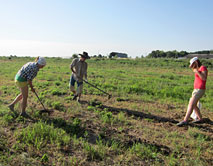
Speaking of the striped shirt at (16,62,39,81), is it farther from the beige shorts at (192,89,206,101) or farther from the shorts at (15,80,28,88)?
the beige shorts at (192,89,206,101)

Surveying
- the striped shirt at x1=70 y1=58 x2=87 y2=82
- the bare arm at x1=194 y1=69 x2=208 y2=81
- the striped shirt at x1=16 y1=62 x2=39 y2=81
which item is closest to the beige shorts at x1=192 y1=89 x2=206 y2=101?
the bare arm at x1=194 y1=69 x2=208 y2=81

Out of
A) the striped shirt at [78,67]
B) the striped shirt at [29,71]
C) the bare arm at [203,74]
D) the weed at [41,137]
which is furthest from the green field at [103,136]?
the bare arm at [203,74]

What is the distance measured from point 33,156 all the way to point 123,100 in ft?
16.0

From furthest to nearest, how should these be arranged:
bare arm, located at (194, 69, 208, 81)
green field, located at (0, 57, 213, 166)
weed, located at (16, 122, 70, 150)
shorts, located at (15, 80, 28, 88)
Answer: shorts, located at (15, 80, 28, 88) < bare arm, located at (194, 69, 208, 81) < weed, located at (16, 122, 70, 150) < green field, located at (0, 57, 213, 166)

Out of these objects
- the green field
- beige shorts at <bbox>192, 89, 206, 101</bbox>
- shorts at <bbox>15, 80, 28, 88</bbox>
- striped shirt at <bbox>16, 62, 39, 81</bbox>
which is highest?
striped shirt at <bbox>16, 62, 39, 81</bbox>

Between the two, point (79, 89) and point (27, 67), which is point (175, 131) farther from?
point (27, 67)

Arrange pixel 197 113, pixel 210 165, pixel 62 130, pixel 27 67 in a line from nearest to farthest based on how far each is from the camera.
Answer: pixel 210 165 < pixel 62 130 < pixel 27 67 < pixel 197 113

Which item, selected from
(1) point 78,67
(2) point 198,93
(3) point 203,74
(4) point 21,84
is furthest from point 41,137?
(3) point 203,74

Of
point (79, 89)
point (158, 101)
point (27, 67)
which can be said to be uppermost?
point (27, 67)

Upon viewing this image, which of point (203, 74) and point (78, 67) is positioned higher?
point (78, 67)

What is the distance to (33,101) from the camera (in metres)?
6.86

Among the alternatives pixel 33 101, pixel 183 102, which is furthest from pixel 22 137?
pixel 183 102

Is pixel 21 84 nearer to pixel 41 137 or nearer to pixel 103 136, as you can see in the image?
pixel 41 137

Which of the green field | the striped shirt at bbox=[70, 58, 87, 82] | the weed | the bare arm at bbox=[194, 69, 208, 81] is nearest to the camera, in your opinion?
the green field
